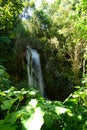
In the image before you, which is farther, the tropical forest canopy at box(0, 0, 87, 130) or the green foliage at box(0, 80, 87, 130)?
the tropical forest canopy at box(0, 0, 87, 130)

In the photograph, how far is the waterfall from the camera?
54.8 feet

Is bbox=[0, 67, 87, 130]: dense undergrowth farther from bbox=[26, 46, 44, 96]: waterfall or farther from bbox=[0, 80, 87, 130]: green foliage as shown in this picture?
bbox=[26, 46, 44, 96]: waterfall

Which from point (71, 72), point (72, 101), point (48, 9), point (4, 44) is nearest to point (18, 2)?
point (72, 101)

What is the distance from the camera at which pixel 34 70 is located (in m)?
17.0

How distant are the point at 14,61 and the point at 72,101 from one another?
1538 cm

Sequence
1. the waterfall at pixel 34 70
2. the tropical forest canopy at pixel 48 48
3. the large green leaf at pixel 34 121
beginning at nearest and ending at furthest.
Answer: the large green leaf at pixel 34 121 → the tropical forest canopy at pixel 48 48 → the waterfall at pixel 34 70

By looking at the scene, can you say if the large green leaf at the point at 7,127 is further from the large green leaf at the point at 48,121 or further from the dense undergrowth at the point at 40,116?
the large green leaf at the point at 48,121

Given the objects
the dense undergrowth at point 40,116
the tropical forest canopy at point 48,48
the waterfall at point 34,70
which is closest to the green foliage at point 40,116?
the dense undergrowth at point 40,116

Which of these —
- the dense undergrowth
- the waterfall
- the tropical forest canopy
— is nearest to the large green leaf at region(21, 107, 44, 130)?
the dense undergrowth

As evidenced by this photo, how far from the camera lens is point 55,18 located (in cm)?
1958

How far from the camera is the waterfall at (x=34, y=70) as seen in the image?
54.8 feet

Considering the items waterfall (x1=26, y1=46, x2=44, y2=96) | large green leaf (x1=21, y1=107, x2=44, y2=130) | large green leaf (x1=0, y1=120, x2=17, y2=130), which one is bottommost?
large green leaf (x1=0, y1=120, x2=17, y2=130)

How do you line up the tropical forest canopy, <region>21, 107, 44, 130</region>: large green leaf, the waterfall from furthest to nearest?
the waterfall
the tropical forest canopy
<region>21, 107, 44, 130</region>: large green leaf

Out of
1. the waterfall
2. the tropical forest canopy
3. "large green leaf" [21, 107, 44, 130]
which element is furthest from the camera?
the waterfall
